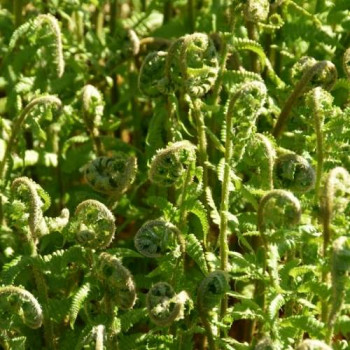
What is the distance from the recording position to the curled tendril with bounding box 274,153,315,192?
1545 mm

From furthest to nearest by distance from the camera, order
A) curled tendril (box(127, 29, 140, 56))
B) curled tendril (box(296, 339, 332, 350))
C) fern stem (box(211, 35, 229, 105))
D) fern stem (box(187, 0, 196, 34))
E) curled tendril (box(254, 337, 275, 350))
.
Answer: fern stem (box(187, 0, 196, 34)) → curled tendril (box(127, 29, 140, 56)) → fern stem (box(211, 35, 229, 105)) → curled tendril (box(254, 337, 275, 350)) → curled tendril (box(296, 339, 332, 350))

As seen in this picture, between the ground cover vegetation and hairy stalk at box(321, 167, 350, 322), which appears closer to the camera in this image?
hairy stalk at box(321, 167, 350, 322)

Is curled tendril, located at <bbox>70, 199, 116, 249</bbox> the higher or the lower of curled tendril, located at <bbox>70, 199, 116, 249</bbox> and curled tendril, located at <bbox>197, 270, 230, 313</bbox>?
the higher

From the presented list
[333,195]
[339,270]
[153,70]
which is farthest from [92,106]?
[339,270]

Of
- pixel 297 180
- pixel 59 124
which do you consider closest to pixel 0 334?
pixel 297 180

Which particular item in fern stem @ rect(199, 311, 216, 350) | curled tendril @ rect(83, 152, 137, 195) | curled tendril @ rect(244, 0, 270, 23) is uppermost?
curled tendril @ rect(244, 0, 270, 23)

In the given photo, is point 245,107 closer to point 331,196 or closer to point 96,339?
point 331,196

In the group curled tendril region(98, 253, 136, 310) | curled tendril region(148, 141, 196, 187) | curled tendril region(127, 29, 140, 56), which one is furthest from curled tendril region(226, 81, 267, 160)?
curled tendril region(127, 29, 140, 56)

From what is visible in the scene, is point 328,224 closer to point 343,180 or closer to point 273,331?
point 343,180

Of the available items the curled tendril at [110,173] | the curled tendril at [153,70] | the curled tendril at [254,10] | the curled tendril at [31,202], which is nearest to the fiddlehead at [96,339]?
the curled tendril at [31,202]

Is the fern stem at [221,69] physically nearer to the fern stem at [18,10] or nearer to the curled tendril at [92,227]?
the curled tendril at [92,227]

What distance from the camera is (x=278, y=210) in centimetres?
148

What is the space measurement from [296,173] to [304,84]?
276 mm

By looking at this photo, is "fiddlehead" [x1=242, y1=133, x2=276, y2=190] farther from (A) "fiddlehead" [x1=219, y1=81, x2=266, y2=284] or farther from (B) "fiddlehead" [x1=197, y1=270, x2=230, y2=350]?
(B) "fiddlehead" [x1=197, y1=270, x2=230, y2=350]
